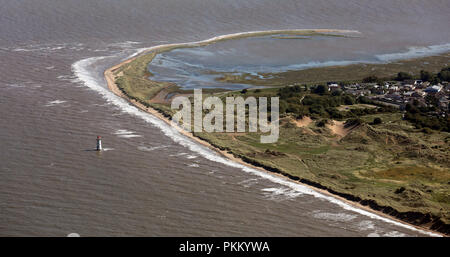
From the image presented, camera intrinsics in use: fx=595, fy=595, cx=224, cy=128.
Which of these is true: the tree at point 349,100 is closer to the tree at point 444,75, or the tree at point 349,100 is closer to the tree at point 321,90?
the tree at point 321,90

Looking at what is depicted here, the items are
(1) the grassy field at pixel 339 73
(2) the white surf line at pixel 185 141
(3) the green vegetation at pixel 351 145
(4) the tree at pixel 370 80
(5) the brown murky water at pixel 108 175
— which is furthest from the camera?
(4) the tree at pixel 370 80

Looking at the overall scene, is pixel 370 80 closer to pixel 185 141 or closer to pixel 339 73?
pixel 339 73

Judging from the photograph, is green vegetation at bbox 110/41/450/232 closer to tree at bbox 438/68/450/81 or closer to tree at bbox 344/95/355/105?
tree at bbox 344/95/355/105

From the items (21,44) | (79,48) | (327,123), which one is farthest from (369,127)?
(21,44)

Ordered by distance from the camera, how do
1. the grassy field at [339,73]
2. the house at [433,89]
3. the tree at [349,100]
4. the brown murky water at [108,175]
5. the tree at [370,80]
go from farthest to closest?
1. the tree at [370,80]
2. the grassy field at [339,73]
3. the house at [433,89]
4. the tree at [349,100]
5. the brown murky water at [108,175]

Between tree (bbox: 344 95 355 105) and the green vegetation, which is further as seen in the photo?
tree (bbox: 344 95 355 105)

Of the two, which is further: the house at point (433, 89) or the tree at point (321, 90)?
the house at point (433, 89)

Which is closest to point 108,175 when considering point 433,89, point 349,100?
point 349,100

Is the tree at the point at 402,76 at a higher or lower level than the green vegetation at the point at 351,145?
higher

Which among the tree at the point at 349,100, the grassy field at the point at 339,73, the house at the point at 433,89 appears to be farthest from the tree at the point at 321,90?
the house at the point at 433,89

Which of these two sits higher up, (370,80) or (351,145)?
(370,80)

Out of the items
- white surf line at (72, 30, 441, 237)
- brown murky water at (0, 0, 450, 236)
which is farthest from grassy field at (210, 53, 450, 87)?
brown murky water at (0, 0, 450, 236)
